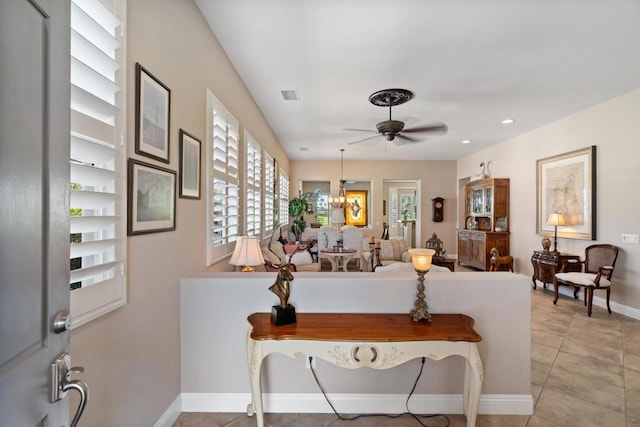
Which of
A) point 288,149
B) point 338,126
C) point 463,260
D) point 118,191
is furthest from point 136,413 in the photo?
point 463,260

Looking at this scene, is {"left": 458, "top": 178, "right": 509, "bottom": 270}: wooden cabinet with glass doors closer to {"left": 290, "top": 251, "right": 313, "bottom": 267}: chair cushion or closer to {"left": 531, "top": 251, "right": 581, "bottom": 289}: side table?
{"left": 531, "top": 251, "right": 581, "bottom": 289}: side table

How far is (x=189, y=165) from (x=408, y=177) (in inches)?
309

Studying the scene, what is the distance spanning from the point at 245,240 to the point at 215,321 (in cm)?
63

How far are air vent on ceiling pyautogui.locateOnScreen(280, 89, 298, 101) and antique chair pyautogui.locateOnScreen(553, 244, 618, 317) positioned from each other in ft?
15.4

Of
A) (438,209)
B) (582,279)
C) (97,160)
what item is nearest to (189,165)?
(97,160)

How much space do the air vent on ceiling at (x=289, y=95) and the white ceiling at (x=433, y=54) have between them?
0.25 ft

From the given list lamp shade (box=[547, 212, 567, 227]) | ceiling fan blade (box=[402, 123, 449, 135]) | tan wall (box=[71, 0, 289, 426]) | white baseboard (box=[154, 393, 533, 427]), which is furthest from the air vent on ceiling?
lamp shade (box=[547, 212, 567, 227])

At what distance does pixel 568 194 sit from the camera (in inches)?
193

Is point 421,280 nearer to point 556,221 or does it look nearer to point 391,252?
point 391,252

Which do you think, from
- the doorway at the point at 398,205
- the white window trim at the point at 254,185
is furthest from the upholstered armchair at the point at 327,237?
the doorway at the point at 398,205

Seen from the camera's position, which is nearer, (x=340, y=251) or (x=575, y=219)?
(x=575, y=219)

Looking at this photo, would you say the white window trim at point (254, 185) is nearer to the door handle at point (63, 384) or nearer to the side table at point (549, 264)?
the door handle at point (63, 384)

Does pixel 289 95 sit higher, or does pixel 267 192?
pixel 289 95

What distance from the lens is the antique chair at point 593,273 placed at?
13.1 ft
